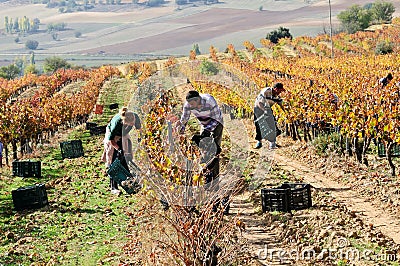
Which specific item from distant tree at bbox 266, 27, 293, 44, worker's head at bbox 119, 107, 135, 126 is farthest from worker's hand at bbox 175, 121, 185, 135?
distant tree at bbox 266, 27, 293, 44

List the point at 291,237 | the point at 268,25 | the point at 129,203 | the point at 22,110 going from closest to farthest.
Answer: the point at 291,237, the point at 129,203, the point at 22,110, the point at 268,25

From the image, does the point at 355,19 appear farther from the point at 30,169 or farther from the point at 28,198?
the point at 28,198

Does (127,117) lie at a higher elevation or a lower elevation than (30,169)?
higher

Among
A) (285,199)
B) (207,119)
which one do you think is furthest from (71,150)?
(285,199)

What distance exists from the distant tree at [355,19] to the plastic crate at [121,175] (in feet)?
190

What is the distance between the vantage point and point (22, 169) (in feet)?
42.4

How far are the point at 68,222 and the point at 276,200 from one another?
3.00 m

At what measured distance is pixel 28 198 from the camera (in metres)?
9.70

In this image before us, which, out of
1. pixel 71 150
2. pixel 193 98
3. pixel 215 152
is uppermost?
pixel 193 98

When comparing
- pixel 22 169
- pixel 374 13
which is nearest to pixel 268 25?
pixel 374 13

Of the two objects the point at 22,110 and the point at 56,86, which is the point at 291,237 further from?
the point at 56,86

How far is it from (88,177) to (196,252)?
693 cm

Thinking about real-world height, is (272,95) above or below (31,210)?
above

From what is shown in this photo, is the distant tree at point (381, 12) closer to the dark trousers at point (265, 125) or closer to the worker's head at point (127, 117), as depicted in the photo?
the dark trousers at point (265, 125)
